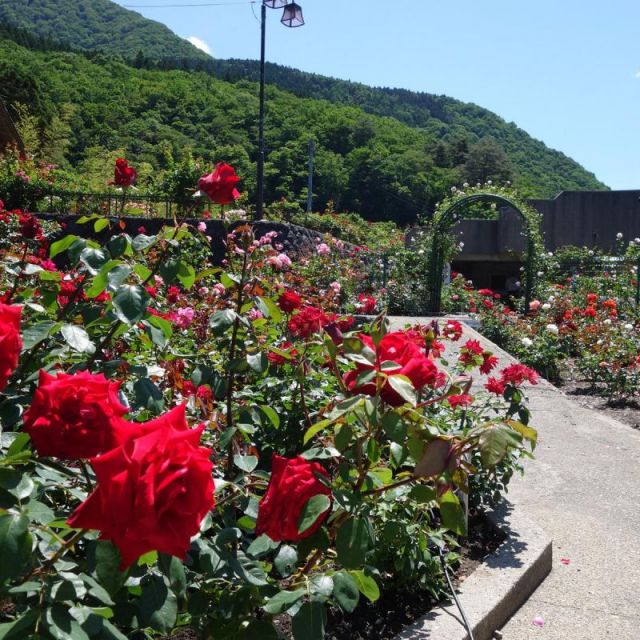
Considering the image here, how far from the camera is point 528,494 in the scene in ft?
12.1

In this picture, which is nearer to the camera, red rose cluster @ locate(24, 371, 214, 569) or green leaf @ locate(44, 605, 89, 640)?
red rose cluster @ locate(24, 371, 214, 569)

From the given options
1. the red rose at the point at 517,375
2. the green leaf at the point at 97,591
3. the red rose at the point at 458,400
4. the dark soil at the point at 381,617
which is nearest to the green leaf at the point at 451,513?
the green leaf at the point at 97,591

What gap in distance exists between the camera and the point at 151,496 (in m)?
0.66

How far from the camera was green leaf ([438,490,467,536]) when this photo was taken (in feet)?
3.53

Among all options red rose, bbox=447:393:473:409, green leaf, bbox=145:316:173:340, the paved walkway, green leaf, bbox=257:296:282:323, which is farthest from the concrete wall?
green leaf, bbox=145:316:173:340

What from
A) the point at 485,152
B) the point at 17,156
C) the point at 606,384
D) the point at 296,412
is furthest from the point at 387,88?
the point at 296,412

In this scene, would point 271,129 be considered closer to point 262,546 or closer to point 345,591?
point 262,546

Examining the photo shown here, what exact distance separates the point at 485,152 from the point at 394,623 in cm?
5517

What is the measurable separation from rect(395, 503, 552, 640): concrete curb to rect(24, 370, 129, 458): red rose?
1399 mm

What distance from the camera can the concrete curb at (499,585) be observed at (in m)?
2.02

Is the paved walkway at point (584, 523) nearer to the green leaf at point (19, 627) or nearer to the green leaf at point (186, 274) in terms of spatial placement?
the green leaf at point (186, 274)

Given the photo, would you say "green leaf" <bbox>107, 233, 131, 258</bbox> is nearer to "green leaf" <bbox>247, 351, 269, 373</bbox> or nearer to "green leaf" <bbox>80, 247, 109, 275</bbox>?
"green leaf" <bbox>80, 247, 109, 275</bbox>

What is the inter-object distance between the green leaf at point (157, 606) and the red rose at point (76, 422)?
28 cm

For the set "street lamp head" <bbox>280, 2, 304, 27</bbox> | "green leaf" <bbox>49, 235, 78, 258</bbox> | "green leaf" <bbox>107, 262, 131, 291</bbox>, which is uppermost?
"street lamp head" <bbox>280, 2, 304, 27</bbox>
